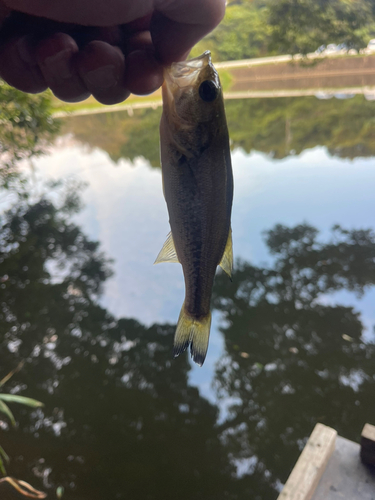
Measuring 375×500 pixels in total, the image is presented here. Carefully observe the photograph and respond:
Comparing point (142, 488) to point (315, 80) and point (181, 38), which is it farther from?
point (315, 80)

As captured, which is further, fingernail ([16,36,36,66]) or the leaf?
the leaf

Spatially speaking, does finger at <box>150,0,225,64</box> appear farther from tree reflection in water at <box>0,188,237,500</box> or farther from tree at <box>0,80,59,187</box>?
tree at <box>0,80,59,187</box>

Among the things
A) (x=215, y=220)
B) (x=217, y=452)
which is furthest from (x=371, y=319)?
(x=215, y=220)

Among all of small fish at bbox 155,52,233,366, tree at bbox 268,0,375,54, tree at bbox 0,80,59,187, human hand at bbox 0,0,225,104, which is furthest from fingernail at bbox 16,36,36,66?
tree at bbox 268,0,375,54

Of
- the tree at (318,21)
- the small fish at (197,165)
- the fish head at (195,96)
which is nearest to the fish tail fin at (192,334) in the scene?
the small fish at (197,165)

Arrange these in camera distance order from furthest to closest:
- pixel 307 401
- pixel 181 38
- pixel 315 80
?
pixel 315 80
pixel 307 401
pixel 181 38

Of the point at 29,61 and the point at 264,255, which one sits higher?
the point at 29,61

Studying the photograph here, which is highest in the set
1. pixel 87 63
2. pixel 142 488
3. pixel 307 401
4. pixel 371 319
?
pixel 87 63
